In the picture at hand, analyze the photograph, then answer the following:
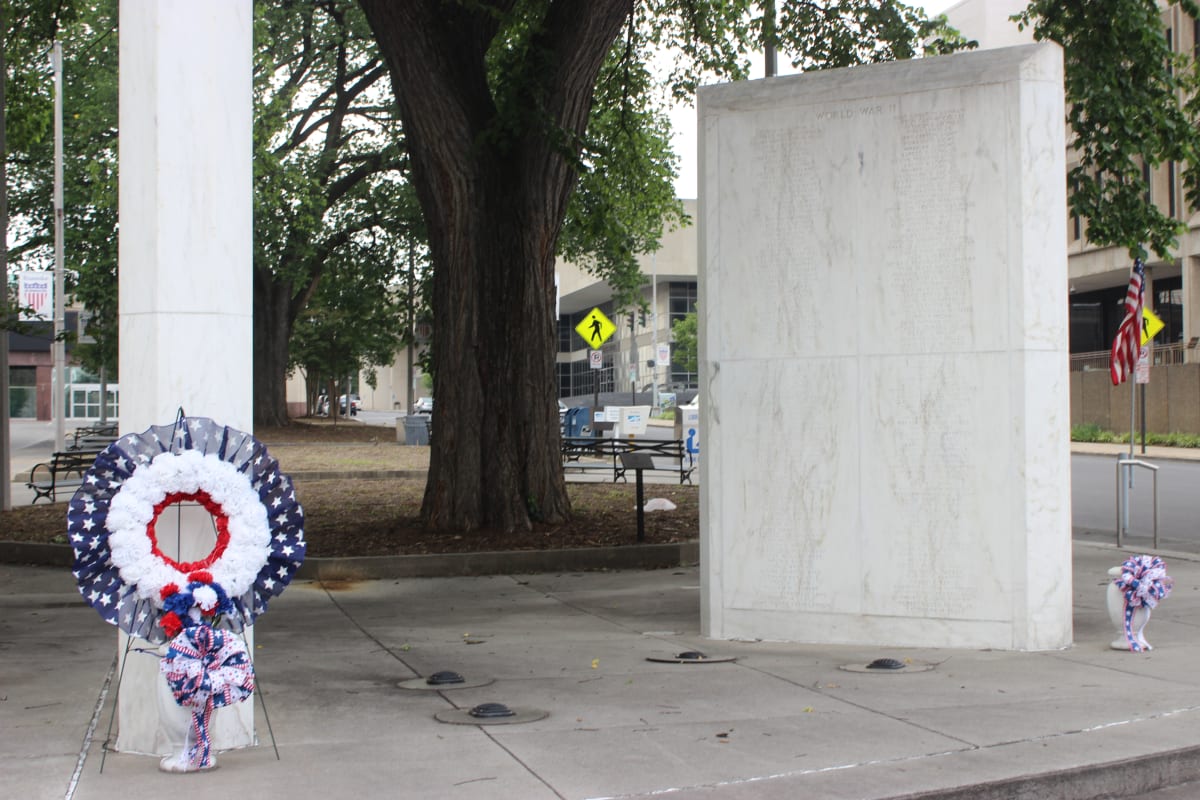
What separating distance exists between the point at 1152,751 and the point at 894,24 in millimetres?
11742

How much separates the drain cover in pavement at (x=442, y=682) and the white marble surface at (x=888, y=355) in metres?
2.20

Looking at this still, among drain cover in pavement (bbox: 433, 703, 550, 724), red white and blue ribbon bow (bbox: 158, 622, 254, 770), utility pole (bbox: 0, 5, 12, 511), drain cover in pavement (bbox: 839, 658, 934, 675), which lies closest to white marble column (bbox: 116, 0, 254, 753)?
red white and blue ribbon bow (bbox: 158, 622, 254, 770)

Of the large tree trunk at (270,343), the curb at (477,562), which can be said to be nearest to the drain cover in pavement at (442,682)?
the curb at (477,562)

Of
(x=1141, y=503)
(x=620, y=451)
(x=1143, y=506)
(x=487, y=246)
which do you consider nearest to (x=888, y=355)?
(x=487, y=246)

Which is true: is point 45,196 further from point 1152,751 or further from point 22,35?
point 1152,751

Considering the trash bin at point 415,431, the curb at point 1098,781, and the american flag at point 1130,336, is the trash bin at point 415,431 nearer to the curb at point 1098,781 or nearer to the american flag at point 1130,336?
the american flag at point 1130,336

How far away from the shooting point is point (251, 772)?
560cm

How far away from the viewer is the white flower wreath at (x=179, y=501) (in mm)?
5621

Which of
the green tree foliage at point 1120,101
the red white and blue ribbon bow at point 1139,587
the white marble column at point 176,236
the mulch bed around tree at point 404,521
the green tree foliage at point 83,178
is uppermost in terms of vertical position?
the green tree foliage at point 83,178

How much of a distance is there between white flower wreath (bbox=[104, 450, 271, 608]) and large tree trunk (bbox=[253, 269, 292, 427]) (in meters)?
35.9

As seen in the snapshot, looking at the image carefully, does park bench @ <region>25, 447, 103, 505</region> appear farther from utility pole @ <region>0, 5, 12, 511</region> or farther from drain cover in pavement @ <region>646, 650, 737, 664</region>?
drain cover in pavement @ <region>646, 650, 737, 664</region>

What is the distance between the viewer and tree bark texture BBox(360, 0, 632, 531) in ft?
45.8

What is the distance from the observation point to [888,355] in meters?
8.71

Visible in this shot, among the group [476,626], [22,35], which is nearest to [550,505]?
[476,626]
